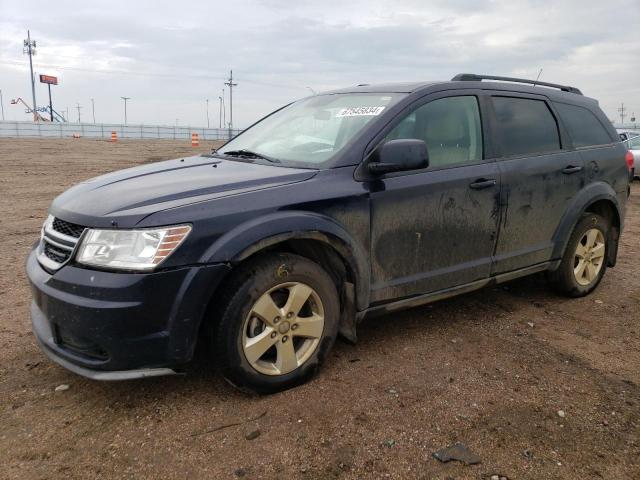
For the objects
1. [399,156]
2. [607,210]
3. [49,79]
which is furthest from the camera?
[49,79]

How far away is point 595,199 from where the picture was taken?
173 inches

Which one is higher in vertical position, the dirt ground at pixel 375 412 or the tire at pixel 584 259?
the tire at pixel 584 259

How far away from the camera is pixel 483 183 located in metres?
3.59

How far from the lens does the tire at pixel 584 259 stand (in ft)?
14.4

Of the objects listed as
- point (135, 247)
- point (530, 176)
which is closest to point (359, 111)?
point (530, 176)

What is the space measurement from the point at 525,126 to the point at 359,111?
1413 mm

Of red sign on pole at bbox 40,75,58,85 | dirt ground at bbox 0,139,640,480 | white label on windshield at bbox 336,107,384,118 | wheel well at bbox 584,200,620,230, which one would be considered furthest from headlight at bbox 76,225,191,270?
red sign on pole at bbox 40,75,58,85

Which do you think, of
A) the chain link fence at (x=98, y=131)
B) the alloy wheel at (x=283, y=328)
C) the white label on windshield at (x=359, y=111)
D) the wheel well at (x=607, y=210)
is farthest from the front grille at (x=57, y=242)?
the chain link fence at (x=98, y=131)

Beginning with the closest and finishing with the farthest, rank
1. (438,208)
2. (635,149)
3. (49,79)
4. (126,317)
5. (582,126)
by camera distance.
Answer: (126,317) < (438,208) < (582,126) < (635,149) < (49,79)

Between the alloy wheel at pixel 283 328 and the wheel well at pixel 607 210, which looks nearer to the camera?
the alloy wheel at pixel 283 328

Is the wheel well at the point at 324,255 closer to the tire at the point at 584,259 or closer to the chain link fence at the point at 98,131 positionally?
the tire at the point at 584,259

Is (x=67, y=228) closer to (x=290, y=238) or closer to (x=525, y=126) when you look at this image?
(x=290, y=238)

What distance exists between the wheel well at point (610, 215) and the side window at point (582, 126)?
0.53 m

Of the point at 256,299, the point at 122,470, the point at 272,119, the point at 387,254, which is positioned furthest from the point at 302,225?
the point at 272,119
